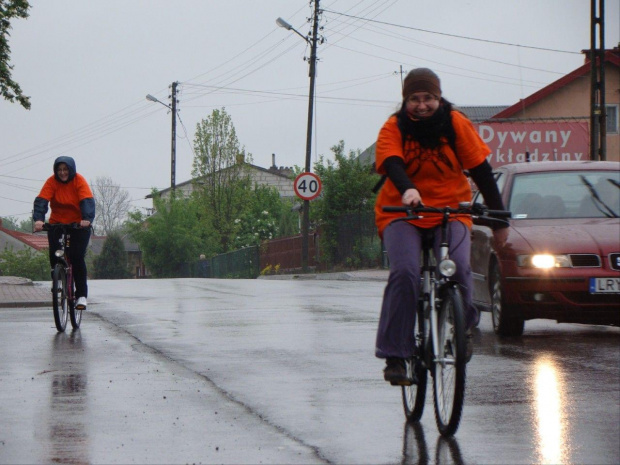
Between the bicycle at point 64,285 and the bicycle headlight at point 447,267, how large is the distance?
651 centimetres

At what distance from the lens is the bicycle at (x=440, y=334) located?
5500mm

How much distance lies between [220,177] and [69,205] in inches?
2277

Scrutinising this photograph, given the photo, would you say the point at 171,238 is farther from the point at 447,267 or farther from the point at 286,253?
the point at 447,267

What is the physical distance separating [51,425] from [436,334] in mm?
2045

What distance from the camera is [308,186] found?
34.4 m

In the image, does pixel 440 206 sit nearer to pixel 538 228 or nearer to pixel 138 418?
pixel 138 418

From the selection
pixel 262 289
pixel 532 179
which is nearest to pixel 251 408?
pixel 532 179

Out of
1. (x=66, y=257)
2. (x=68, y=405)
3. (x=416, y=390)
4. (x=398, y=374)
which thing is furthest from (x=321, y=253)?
(x=398, y=374)

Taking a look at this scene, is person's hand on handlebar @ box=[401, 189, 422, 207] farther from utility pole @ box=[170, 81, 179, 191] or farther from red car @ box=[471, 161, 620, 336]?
utility pole @ box=[170, 81, 179, 191]

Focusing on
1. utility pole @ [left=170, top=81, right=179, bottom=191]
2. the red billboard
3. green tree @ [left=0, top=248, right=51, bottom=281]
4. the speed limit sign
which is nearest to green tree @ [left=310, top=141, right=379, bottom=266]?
the speed limit sign

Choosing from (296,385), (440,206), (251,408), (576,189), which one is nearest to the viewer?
(440,206)

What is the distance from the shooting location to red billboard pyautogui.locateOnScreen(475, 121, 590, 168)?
43438 mm

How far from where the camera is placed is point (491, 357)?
8.87 meters

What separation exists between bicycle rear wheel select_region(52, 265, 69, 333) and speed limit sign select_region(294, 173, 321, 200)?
2245cm
